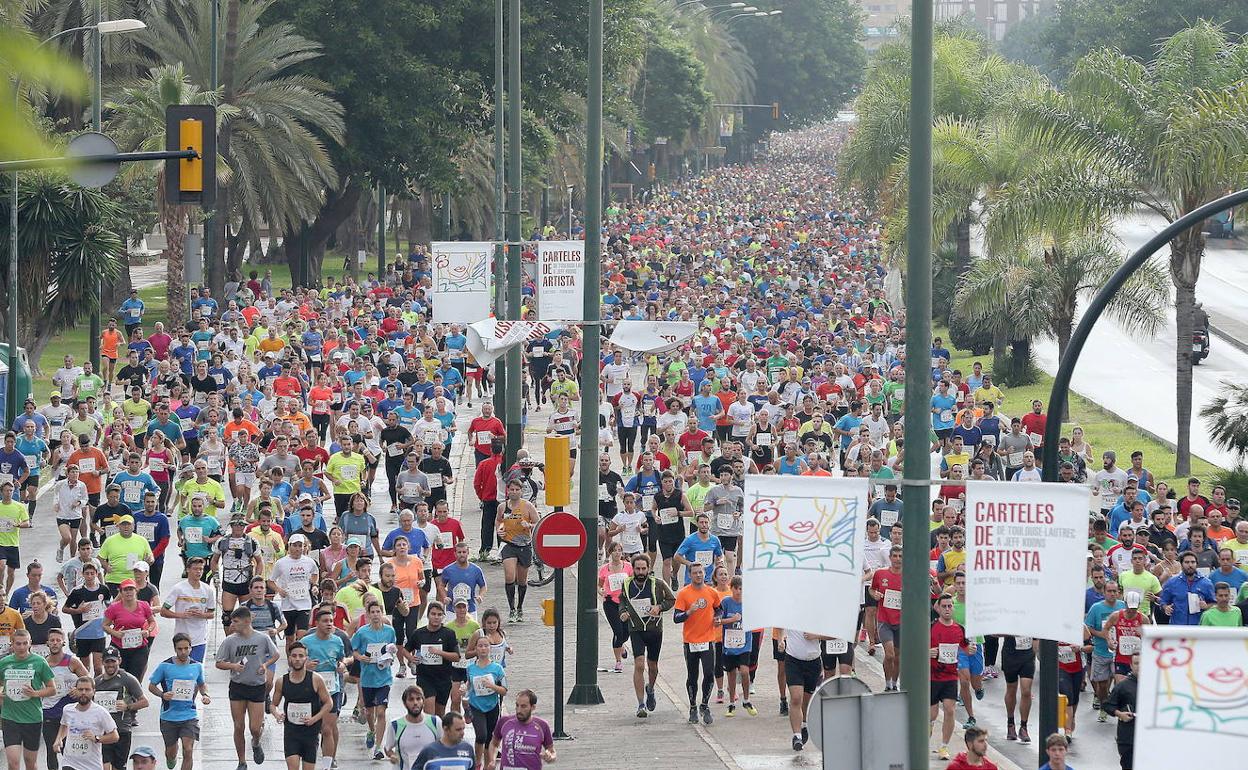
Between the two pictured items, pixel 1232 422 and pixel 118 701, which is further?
pixel 1232 422

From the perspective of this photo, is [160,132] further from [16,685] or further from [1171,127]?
[16,685]

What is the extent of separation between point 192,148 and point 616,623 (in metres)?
6.26

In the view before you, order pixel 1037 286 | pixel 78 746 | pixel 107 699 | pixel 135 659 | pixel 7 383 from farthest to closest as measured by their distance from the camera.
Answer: pixel 1037 286, pixel 7 383, pixel 135 659, pixel 107 699, pixel 78 746

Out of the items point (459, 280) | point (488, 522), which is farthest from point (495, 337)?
point (459, 280)

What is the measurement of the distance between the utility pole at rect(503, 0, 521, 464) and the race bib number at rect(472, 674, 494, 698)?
11.1 m

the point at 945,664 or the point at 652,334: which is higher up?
the point at 652,334

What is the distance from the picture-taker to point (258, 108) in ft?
144

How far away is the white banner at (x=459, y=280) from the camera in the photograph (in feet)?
84.3

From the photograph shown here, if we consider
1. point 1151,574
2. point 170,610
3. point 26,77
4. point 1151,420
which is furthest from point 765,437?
point 26,77

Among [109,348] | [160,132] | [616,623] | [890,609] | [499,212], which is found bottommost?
[616,623]

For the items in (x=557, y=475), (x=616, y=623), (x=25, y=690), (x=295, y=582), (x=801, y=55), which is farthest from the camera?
(x=801, y=55)

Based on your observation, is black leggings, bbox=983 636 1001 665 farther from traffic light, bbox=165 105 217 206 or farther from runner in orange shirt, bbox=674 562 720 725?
traffic light, bbox=165 105 217 206

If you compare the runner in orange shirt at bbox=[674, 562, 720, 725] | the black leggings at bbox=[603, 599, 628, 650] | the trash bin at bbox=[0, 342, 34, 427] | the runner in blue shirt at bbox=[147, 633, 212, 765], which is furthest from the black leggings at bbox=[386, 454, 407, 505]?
the runner in blue shirt at bbox=[147, 633, 212, 765]

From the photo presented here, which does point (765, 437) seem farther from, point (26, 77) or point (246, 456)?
point (26, 77)
